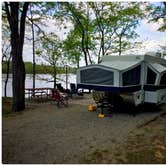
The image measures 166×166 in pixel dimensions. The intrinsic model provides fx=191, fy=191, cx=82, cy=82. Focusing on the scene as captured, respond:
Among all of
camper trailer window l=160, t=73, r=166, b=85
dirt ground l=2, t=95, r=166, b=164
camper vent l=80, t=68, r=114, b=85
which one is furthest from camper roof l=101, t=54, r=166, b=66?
dirt ground l=2, t=95, r=166, b=164

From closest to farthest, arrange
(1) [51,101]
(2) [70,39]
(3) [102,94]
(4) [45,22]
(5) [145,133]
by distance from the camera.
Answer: (5) [145,133], (3) [102,94], (1) [51,101], (4) [45,22], (2) [70,39]

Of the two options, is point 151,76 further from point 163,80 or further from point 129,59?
point 129,59

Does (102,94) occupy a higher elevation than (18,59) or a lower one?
lower

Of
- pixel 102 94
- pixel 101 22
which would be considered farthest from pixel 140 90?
pixel 101 22

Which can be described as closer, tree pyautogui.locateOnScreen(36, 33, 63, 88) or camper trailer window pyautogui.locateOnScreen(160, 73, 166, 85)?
camper trailer window pyautogui.locateOnScreen(160, 73, 166, 85)

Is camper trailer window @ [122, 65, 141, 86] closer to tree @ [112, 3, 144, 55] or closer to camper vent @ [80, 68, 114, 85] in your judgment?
camper vent @ [80, 68, 114, 85]

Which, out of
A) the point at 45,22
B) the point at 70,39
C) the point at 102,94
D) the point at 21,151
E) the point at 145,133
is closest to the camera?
the point at 21,151

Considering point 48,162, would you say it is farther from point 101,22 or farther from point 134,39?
point 134,39

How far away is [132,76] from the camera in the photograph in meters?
7.45

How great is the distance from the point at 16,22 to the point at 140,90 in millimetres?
5777

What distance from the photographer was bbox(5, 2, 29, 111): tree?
25.5 feet

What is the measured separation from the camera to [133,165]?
3256mm

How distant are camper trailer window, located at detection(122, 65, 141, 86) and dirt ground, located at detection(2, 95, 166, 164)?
1.33 metres

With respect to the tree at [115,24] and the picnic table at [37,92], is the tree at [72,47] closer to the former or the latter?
the tree at [115,24]
